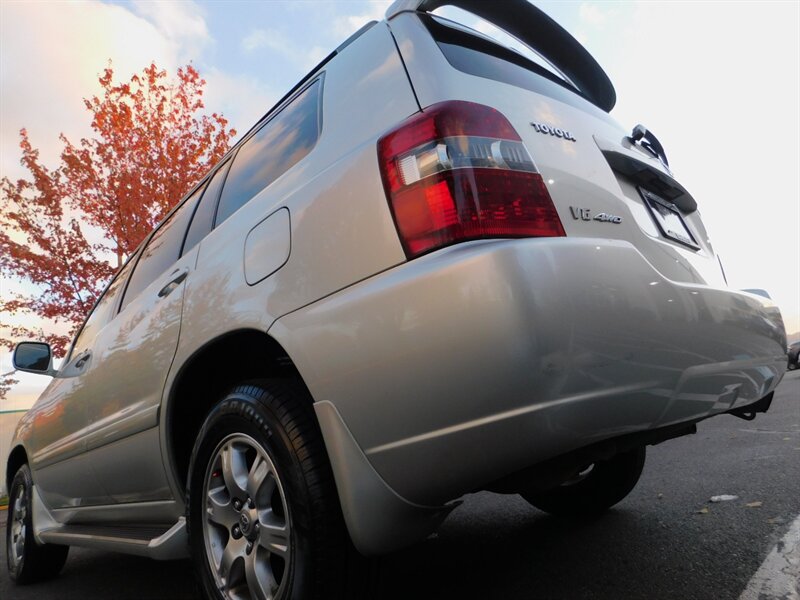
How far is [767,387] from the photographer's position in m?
1.99

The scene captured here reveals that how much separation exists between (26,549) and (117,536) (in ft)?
6.04

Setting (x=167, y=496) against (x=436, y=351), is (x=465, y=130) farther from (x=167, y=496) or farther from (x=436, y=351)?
(x=167, y=496)

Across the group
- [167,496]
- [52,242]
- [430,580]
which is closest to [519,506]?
[430,580]

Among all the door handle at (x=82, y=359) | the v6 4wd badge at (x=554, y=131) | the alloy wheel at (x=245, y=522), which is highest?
the v6 4wd badge at (x=554, y=131)

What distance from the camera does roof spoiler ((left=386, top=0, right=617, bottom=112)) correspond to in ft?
7.01

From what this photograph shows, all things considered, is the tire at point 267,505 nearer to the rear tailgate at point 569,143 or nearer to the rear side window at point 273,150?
the rear side window at point 273,150

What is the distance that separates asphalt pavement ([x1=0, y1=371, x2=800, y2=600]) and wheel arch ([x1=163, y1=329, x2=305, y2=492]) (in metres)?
0.81

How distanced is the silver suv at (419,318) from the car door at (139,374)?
30mm

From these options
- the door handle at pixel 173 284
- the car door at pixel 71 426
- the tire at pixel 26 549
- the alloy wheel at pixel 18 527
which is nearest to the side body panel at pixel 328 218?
the door handle at pixel 173 284

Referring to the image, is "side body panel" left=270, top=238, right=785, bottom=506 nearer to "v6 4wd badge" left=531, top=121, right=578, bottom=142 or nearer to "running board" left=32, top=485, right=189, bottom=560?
"v6 4wd badge" left=531, top=121, right=578, bottom=142

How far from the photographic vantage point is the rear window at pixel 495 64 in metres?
1.71

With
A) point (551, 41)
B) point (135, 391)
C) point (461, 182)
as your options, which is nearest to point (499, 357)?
point (461, 182)

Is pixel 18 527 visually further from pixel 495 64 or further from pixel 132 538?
pixel 495 64

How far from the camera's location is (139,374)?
2400mm
